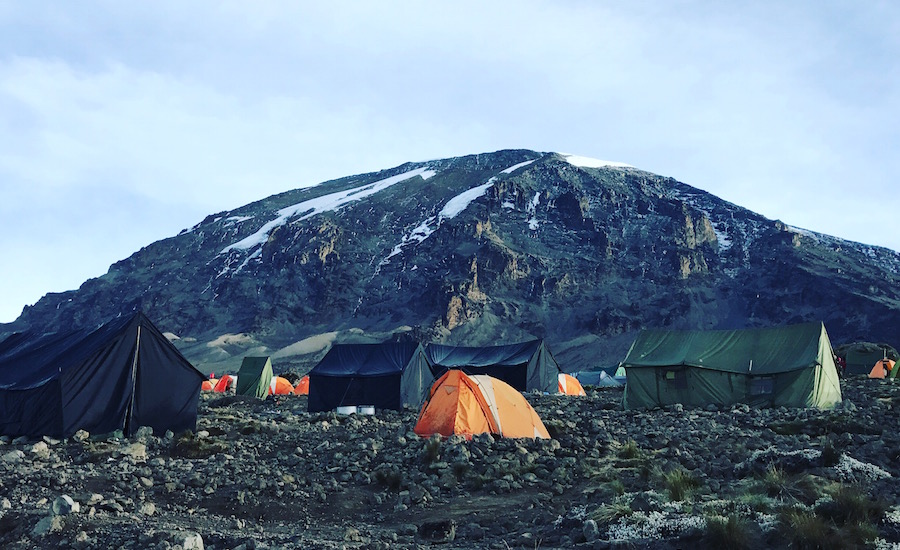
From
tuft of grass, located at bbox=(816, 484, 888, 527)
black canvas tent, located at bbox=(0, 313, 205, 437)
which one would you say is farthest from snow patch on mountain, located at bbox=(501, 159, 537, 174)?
tuft of grass, located at bbox=(816, 484, 888, 527)

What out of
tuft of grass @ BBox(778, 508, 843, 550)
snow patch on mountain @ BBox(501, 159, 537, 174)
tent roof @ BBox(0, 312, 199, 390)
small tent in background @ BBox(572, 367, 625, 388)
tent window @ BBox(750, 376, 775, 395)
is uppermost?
snow patch on mountain @ BBox(501, 159, 537, 174)

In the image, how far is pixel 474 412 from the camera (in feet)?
51.5

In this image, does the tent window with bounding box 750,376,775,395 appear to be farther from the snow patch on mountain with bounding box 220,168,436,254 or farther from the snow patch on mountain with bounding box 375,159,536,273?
the snow patch on mountain with bounding box 220,168,436,254

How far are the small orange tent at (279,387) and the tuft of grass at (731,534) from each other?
37.1 metres

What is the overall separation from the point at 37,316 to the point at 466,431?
164 m

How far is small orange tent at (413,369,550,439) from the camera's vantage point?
15.5m

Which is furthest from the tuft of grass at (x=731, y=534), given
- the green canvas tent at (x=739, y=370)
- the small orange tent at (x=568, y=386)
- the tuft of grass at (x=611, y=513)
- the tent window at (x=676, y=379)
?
the small orange tent at (x=568, y=386)

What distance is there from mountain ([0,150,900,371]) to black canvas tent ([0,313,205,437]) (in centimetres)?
8008

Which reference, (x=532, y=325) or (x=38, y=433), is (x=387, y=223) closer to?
(x=532, y=325)

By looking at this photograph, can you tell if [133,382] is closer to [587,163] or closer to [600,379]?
[600,379]

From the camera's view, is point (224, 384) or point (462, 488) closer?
point (462, 488)

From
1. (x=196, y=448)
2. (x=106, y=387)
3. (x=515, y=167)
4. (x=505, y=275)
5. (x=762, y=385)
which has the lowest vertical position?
(x=762, y=385)

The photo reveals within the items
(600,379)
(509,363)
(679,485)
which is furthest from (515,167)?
(679,485)

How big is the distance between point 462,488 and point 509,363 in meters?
25.4
